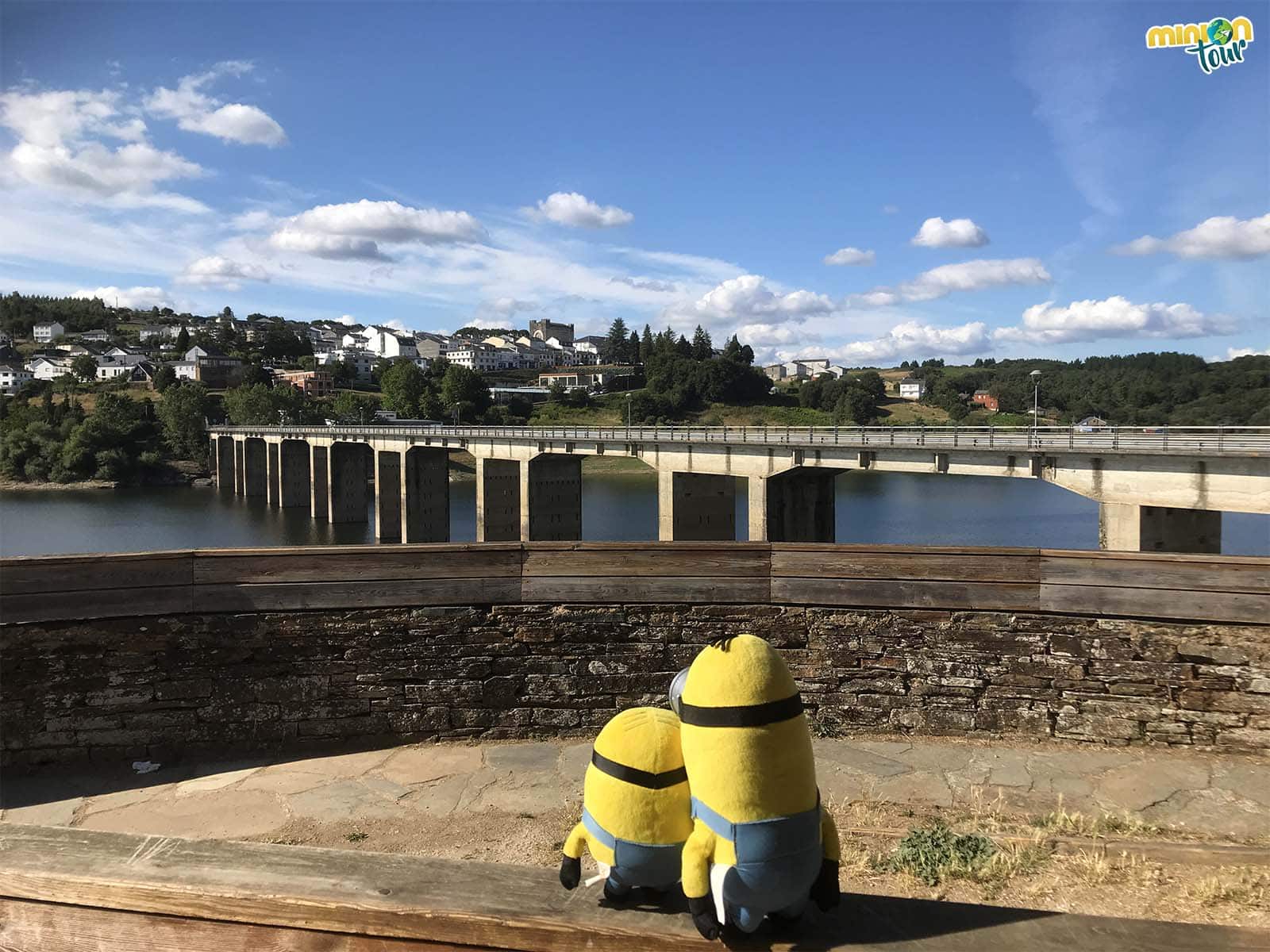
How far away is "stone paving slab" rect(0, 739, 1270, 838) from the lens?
17.2 ft

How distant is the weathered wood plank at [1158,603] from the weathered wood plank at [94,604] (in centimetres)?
633

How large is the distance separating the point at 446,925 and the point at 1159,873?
13.0 feet

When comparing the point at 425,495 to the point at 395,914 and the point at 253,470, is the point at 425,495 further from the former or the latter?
the point at 395,914

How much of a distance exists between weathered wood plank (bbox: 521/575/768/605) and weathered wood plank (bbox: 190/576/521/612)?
0.22m

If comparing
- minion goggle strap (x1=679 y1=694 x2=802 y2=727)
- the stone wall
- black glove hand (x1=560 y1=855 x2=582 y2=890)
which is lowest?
the stone wall

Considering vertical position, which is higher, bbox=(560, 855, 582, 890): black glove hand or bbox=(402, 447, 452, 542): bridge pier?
bbox=(560, 855, 582, 890): black glove hand

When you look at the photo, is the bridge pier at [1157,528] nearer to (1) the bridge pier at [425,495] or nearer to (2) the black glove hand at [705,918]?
(2) the black glove hand at [705,918]

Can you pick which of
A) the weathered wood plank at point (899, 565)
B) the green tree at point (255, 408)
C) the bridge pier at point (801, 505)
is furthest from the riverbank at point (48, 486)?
the weathered wood plank at point (899, 565)

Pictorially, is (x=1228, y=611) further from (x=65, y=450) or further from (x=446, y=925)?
(x=65, y=450)

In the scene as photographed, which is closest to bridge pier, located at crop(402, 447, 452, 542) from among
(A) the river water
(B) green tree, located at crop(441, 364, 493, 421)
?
(A) the river water

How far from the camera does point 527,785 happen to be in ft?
18.5

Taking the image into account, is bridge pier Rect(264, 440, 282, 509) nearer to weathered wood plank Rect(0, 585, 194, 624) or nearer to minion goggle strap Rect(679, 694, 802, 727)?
weathered wood plank Rect(0, 585, 194, 624)

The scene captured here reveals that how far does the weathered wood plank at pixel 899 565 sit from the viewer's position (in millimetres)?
6281

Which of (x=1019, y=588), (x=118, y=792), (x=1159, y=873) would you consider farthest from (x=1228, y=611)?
(x=118, y=792)
